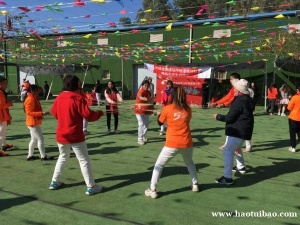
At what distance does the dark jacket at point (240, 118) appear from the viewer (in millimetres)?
4992

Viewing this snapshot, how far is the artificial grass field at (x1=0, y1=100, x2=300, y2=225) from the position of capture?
3844 millimetres

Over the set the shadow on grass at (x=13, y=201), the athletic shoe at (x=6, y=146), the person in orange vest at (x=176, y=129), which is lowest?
the shadow on grass at (x=13, y=201)

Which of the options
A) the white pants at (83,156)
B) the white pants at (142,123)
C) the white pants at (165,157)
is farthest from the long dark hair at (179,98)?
the white pants at (142,123)

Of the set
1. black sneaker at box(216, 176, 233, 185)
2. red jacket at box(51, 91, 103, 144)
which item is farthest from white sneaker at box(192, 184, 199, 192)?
red jacket at box(51, 91, 103, 144)

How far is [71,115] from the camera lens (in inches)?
171

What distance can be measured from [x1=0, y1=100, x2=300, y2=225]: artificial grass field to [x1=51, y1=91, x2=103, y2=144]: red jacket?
0.86 metres

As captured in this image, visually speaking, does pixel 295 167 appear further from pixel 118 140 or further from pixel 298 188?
pixel 118 140

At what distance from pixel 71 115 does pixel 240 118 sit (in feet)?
8.71

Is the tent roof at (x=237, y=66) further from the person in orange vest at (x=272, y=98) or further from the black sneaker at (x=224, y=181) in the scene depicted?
the black sneaker at (x=224, y=181)

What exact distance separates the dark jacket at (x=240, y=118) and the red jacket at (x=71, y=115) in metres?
2.09

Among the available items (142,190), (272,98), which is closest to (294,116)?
(142,190)

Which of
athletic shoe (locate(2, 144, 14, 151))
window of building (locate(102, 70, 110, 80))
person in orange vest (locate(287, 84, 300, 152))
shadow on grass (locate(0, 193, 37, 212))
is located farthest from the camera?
window of building (locate(102, 70, 110, 80))

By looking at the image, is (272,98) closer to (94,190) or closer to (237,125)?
(237,125)

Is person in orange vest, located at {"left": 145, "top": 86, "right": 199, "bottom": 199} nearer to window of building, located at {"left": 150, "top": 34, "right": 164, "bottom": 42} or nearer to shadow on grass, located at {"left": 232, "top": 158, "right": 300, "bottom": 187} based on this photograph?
shadow on grass, located at {"left": 232, "top": 158, "right": 300, "bottom": 187}
